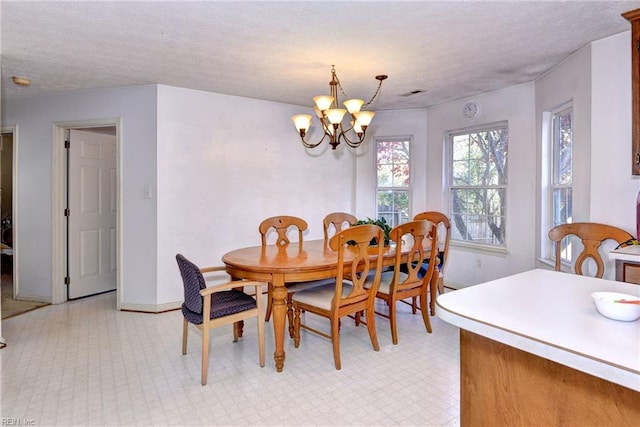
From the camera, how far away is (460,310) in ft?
3.77

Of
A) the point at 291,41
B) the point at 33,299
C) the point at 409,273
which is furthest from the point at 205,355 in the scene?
the point at 33,299

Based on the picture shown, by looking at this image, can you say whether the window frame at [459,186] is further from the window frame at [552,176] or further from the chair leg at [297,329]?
the chair leg at [297,329]

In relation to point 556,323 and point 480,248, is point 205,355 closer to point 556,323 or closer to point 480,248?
point 556,323

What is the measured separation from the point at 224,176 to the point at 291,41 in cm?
194

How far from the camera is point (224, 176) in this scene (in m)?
4.13

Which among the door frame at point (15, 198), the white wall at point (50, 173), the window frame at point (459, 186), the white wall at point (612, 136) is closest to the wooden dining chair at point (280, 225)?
the white wall at point (50, 173)

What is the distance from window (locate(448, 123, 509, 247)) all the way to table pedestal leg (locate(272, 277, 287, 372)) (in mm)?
2894

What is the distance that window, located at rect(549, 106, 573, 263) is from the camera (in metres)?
Result: 3.30

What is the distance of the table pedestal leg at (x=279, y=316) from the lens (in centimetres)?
247

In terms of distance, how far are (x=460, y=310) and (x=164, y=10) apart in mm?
2299

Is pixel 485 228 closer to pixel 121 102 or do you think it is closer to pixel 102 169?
pixel 121 102

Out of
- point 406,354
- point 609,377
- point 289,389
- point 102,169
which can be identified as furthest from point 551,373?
point 102,169

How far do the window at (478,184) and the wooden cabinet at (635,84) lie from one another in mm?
1770

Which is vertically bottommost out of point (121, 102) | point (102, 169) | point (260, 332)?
point (260, 332)
